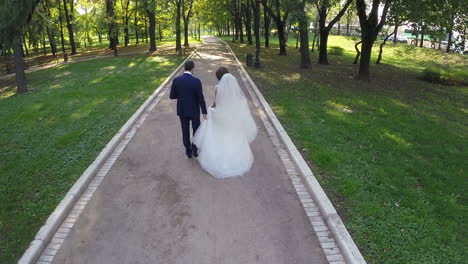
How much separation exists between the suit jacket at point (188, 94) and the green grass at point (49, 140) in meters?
2.51

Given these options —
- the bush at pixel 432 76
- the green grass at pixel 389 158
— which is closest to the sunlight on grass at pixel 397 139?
the green grass at pixel 389 158

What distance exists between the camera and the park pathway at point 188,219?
14.8 feet

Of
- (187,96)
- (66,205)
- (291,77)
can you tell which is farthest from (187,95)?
(291,77)

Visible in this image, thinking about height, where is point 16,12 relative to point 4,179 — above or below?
above

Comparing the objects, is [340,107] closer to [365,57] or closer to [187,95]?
[187,95]

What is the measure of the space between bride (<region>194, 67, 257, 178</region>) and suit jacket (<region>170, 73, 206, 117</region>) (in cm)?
35

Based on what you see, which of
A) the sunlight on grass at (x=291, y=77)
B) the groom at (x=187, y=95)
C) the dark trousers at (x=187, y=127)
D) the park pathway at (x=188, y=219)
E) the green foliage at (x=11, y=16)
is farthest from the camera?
the sunlight on grass at (x=291, y=77)

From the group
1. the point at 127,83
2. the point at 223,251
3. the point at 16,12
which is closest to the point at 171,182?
the point at 223,251

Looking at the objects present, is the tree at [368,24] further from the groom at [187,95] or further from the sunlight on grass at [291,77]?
the groom at [187,95]

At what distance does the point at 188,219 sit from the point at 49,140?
575 cm

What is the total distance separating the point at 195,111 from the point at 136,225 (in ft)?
9.24

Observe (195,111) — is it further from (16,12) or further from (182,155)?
(16,12)

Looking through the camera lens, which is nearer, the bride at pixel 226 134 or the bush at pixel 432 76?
the bride at pixel 226 134

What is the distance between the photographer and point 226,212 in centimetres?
546
